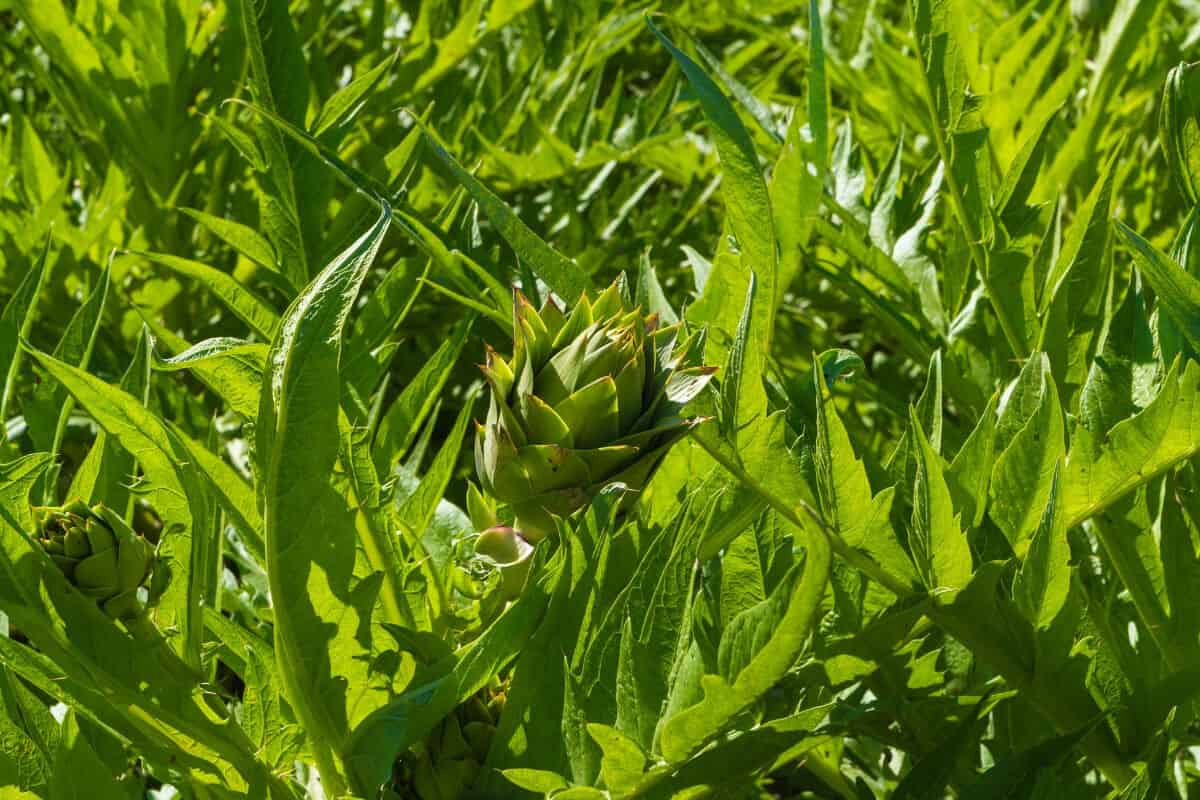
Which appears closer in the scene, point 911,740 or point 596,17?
point 911,740

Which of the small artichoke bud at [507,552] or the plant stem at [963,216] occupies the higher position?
the plant stem at [963,216]

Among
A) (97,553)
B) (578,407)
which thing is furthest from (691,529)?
(97,553)

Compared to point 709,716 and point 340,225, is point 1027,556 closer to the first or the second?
point 709,716

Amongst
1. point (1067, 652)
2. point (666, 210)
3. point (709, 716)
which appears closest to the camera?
point (709, 716)

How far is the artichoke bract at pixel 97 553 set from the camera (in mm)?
470

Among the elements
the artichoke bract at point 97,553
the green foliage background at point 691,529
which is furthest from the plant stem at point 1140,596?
the artichoke bract at point 97,553

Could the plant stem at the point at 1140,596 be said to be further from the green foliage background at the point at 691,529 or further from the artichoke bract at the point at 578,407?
the artichoke bract at the point at 578,407

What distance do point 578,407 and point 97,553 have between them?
177mm

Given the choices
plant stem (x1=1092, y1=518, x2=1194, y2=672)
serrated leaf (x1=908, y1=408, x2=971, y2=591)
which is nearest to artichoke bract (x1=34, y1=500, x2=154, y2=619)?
serrated leaf (x1=908, y1=408, x2=971, y2=591)

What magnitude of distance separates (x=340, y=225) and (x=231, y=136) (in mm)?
66

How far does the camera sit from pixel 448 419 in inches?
49.4

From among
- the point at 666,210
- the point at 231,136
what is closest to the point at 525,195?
the point at 666,210

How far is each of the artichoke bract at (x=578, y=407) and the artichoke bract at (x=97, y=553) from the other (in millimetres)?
130

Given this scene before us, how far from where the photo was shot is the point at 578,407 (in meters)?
0.46
